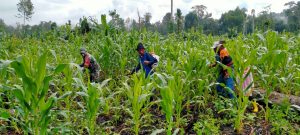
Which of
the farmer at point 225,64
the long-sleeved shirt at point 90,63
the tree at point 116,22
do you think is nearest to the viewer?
the farmer at point 225,64

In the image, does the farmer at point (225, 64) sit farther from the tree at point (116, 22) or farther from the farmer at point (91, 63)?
the tree at point (116, 22)

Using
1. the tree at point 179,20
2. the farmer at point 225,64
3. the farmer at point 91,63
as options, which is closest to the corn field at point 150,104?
the farmer at point 225,64

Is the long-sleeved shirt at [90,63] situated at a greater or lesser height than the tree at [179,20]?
lesser

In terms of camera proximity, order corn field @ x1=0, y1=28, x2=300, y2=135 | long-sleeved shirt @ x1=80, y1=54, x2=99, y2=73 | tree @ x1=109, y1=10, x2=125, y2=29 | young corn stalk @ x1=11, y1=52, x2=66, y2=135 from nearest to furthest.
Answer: young corn stalk @ x1=11, y1=52, x2=66, y2=135
corn field @ x1=0, y1=28, x2=300, y2=135
long-sleeved shirt @ x1=80, y1=54, x2=99, y2=73
tree @ x1=109, y1=10, x2=125, y2=29

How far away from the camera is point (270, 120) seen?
4.13m

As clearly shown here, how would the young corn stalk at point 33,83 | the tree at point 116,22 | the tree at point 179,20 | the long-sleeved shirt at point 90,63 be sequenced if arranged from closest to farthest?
1. the young corn stalk at point 33,83
2. the long-sleeved shirt at point 90,63
3. the tree at point 116,22
4. the tree at point 179,20

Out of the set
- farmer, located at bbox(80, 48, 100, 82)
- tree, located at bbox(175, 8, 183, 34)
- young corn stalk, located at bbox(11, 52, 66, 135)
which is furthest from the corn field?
tree, located at bbox(175, 8, 183, 34)

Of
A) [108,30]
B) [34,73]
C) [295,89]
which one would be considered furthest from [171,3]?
[34,73]

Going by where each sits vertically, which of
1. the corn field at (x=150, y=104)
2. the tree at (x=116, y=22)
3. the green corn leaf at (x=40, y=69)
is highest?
the tree at (x=116, y=22)

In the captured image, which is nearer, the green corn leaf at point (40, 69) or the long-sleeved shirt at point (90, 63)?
the green corn leaf at point (40, 69)

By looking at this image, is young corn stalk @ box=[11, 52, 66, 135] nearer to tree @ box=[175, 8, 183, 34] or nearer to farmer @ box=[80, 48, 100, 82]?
farmer @ box=[80, 48, 100, 82]

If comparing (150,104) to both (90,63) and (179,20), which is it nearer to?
(90,63)

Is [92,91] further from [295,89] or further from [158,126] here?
[295,89]

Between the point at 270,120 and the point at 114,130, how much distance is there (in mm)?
2227
